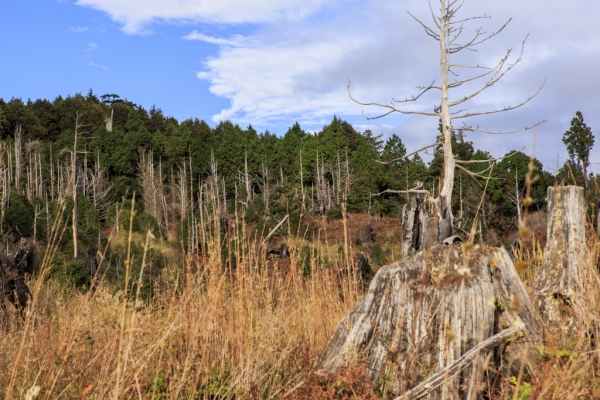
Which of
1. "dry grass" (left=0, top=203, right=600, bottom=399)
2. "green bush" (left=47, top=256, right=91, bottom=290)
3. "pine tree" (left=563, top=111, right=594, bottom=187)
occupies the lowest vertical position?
"green bush" (left=47, top=256, right=91, bottom=290)

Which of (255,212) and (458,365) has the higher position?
(255,212)

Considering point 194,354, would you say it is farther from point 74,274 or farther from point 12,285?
point 74,274

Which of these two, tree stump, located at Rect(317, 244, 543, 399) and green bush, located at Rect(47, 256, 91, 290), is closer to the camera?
tree stump, located at Rect(317, 244, 543, 399)

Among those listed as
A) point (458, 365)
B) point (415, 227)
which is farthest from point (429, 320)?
point (415, 227)

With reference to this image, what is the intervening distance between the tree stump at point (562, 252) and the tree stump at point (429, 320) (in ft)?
3.08

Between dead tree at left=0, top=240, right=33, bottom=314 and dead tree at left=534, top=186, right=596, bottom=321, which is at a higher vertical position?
dead tree at left=534, top=186, right=596, bottom=321

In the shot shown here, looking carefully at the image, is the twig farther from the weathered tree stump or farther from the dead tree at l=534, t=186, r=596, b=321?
the weathered tree stump

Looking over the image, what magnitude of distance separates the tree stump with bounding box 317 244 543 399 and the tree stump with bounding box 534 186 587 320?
938 mm

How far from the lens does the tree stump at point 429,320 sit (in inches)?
96.7

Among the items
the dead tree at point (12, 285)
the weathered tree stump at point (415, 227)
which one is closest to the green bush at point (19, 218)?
the dead tree at point (12, 285)

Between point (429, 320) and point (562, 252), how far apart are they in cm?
229

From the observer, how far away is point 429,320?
234 cm

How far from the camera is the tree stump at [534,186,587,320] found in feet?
12.8

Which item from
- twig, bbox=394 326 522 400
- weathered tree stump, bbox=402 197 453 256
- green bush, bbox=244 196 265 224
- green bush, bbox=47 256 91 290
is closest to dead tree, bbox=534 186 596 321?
twig, bbox=394 326 522 400
